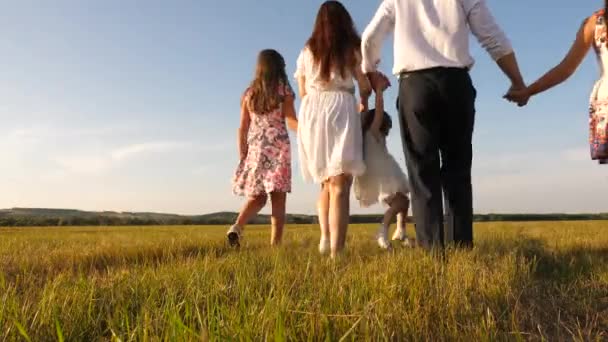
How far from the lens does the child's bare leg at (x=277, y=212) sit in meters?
6.60

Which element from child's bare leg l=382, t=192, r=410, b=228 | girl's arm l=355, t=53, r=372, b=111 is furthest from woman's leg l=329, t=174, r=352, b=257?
child's bare leg l=382, t=192, r=410, b=228

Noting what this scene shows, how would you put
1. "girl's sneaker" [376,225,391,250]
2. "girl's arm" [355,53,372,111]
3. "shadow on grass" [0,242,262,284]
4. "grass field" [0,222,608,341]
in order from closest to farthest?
"grass field" [0,222,608,341] → "shadow on grass" [0,242,262,284] → "girl's arm" [355,53,372,111] → "girl's sneaker" [376,225,391,250]

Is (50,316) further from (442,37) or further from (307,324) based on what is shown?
(442,37)

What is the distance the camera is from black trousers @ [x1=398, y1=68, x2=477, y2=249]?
404 cm

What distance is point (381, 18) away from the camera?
4.39m

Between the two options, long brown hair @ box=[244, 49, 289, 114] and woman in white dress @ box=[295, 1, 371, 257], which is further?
long brown hair @ box=[244, 49, 289, 114]

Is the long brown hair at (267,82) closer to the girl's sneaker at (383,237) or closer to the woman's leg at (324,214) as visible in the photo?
the woman's leg at (324,214)

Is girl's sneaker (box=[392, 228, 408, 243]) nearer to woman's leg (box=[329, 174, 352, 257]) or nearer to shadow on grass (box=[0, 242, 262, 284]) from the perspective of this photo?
shadow on grass (box=[0, 242, 262, 284])

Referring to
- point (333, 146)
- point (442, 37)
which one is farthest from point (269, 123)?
→ point (442, 37)

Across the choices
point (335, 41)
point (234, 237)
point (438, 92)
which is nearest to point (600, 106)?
point (438, 92)

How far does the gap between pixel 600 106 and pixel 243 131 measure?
438 centimetres

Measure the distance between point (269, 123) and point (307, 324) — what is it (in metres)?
4.73

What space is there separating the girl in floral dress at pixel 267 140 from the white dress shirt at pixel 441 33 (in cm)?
235

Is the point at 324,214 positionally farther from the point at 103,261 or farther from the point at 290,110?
the point at 103,261
